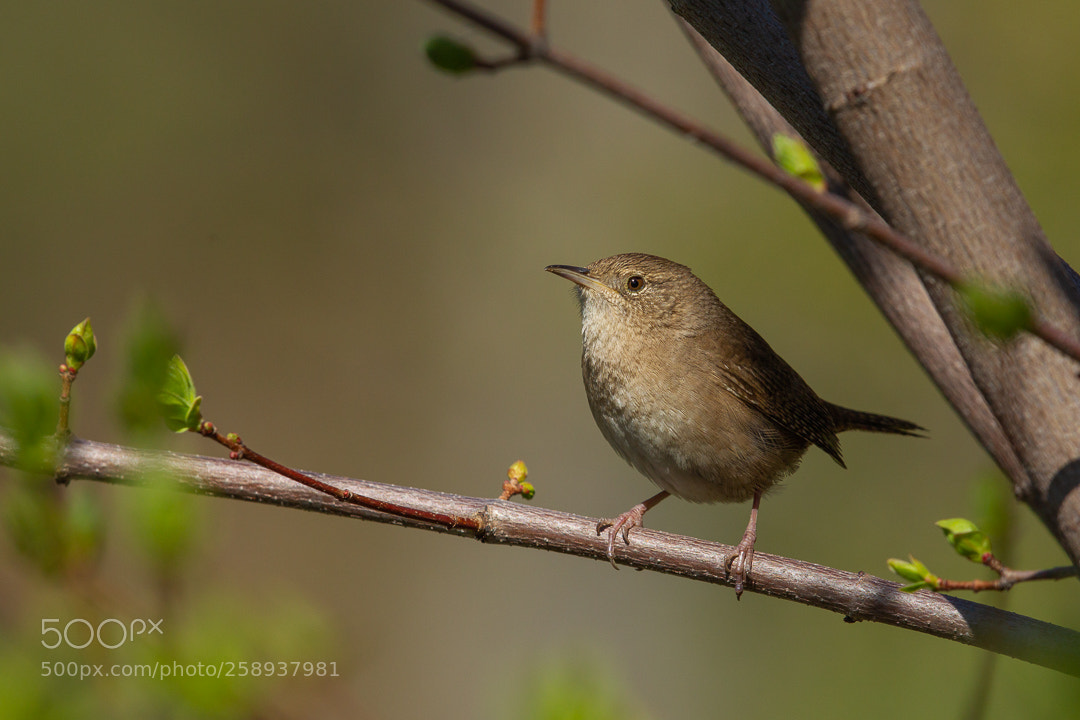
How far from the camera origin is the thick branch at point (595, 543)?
1875mm

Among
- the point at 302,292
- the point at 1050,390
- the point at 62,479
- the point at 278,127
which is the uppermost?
the point at 278,127

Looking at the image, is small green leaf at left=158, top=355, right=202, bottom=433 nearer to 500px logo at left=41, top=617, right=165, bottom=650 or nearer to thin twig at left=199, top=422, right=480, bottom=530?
thin twig at left=199, top=422, right=480, bottom=530

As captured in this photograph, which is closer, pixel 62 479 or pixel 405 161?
pixel 62 479

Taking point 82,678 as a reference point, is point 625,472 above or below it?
above

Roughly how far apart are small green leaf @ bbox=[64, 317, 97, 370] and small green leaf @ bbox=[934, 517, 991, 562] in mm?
1658

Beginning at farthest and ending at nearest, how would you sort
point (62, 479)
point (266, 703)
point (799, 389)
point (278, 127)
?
point (278, 127) → point (799, 389) → point (62, 479) → point (266, 703)

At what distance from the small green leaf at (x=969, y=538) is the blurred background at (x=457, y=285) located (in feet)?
13.1

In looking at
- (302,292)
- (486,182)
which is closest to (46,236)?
(302,292)

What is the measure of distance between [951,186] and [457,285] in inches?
339

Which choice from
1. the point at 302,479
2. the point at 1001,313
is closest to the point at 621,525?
the point at 302,479

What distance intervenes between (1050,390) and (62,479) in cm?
189

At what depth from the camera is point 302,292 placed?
928 cm

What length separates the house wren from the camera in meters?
3.39

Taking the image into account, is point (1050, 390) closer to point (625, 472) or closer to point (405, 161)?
point (625, 472)
